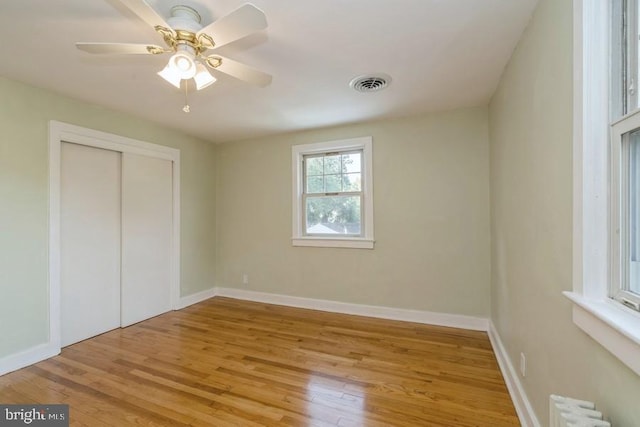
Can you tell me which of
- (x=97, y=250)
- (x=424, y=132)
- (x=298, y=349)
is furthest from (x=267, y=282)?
(x=424, y=132)

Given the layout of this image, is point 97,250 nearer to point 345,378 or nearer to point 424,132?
point 345,378

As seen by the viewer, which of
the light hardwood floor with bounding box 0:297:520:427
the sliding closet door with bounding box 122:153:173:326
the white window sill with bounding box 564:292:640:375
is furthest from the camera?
the sliding closet door with bounding box 122:153:173:326

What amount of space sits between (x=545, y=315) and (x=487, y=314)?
180 centimetres

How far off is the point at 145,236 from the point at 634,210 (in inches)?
157

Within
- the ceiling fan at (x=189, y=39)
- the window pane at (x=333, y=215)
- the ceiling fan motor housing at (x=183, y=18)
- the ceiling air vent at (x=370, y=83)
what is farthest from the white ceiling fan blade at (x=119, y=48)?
the window pane at (x=333, y=215)

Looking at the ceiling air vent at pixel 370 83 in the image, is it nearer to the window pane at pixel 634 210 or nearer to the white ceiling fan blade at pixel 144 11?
the white ceiling fan blade at pixel 144 11

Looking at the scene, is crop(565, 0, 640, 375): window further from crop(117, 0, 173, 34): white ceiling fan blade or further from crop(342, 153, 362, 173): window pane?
crop(342, 153, 362, 173): window pane

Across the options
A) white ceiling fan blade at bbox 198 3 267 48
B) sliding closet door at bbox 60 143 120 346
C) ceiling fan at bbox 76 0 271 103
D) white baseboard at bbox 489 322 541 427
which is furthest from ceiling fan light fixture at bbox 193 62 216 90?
white baseboard at bbox 489 322 541 427

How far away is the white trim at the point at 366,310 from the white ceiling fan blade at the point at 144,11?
320 centimetres

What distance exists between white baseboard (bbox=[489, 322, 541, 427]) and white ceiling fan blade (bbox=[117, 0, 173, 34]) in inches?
106

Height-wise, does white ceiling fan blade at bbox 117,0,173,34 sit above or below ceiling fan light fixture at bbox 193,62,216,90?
above

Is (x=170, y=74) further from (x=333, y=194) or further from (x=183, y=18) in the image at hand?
(x=333, y=194)

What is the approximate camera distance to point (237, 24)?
4.31 ft

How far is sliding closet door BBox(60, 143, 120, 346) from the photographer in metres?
2.72
